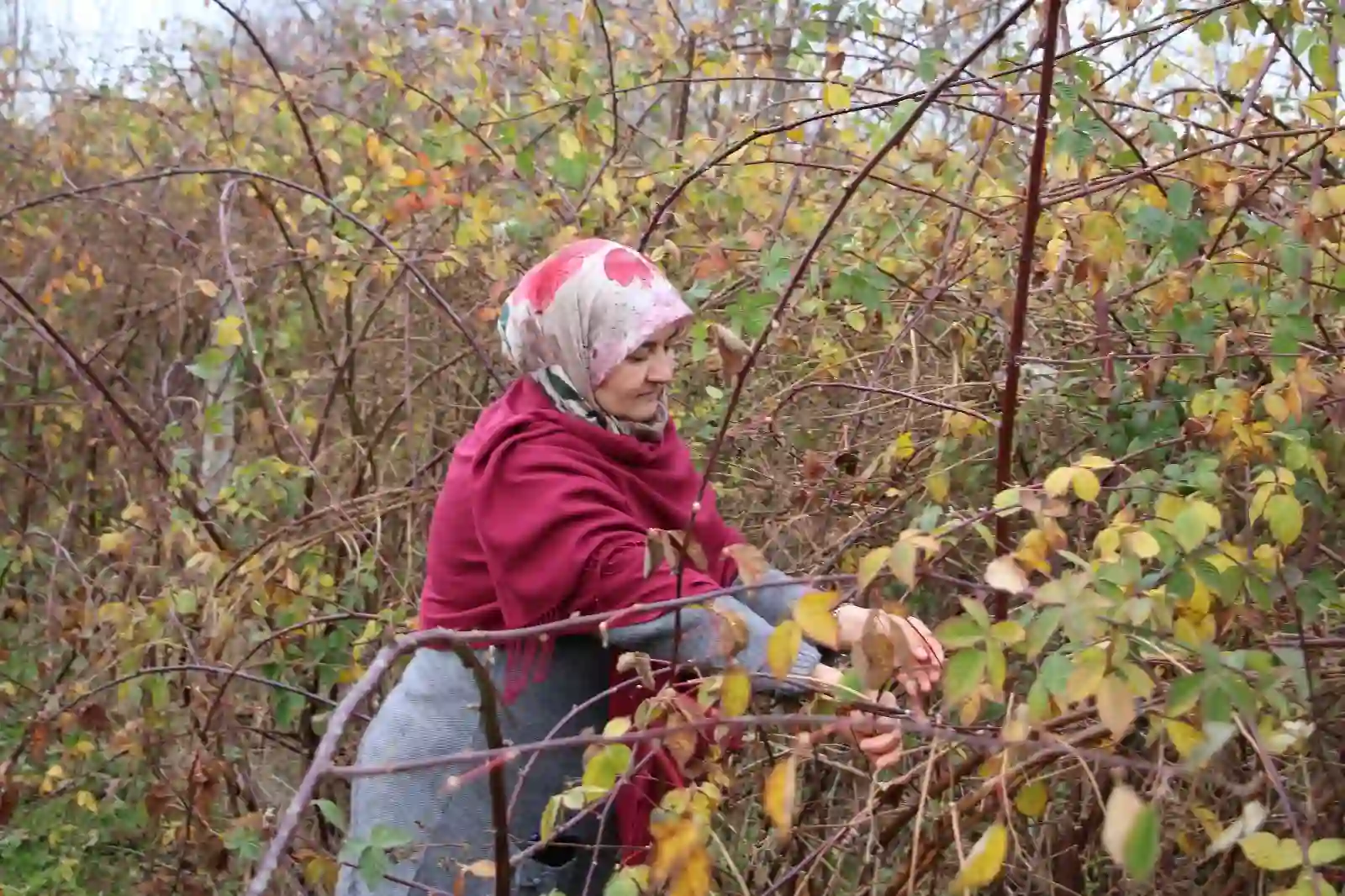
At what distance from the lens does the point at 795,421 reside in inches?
117

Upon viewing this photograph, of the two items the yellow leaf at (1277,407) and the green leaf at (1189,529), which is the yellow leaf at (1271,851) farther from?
the yellow leaf at (1277,407)

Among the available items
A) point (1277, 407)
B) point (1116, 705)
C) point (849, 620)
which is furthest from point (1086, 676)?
point (1277, 407)

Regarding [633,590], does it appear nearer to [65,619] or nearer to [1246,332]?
[1246,332]

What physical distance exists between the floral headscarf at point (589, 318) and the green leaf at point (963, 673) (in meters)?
0.86

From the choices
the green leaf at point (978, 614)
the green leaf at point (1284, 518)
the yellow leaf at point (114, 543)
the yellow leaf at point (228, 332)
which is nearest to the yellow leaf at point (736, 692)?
the green leaf at point (978, 614)

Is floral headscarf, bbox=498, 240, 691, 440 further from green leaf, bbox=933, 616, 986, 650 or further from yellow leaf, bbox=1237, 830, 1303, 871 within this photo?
yellow leaf, bbox=1237, 830, 1303, 871

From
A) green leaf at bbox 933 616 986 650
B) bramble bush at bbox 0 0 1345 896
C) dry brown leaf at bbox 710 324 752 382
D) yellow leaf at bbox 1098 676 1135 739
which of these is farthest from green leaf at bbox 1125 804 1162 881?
dry brown leaf at bbox 710 324 752 382

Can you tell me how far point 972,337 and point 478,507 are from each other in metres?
1.15

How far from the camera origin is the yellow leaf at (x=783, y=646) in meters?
1.16

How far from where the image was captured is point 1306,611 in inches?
67.9

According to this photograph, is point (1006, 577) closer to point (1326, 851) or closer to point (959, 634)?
point (959, 634)

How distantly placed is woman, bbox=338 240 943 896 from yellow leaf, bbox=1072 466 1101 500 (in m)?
0.54

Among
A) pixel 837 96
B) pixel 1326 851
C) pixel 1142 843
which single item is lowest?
pixel 1326 851

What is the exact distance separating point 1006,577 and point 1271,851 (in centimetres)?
31
